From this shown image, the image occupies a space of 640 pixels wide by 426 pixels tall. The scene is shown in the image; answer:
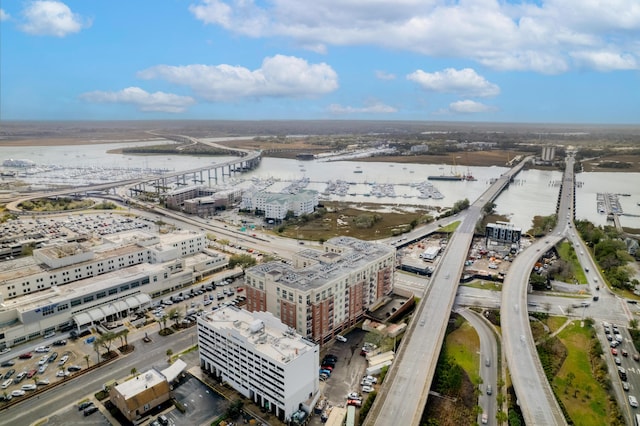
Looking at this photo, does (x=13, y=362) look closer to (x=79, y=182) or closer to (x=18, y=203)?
(x=18, y=203)

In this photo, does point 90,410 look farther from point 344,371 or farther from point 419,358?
point 419,358

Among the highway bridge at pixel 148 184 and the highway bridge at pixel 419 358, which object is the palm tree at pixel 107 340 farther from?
the highway bridge at pixel 148 184

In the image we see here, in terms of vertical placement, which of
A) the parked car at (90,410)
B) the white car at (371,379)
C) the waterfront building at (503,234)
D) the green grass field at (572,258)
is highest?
the waterfront building at (503,234)

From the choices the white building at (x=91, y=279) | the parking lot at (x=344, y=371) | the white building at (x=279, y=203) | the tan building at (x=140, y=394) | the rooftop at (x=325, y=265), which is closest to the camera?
the tan building at (x=140, y=394)

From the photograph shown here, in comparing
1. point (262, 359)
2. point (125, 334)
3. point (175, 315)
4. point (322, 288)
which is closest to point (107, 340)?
point (125, 334)

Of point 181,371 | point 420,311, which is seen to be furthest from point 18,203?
point 420,311

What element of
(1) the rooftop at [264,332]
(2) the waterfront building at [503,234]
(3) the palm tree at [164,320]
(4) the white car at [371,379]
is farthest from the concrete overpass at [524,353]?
(3) the palm tree at [164,320]

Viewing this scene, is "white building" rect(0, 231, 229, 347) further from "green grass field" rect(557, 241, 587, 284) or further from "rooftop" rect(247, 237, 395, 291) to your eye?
"green grass field" rect(557, 241, 587, 284)
